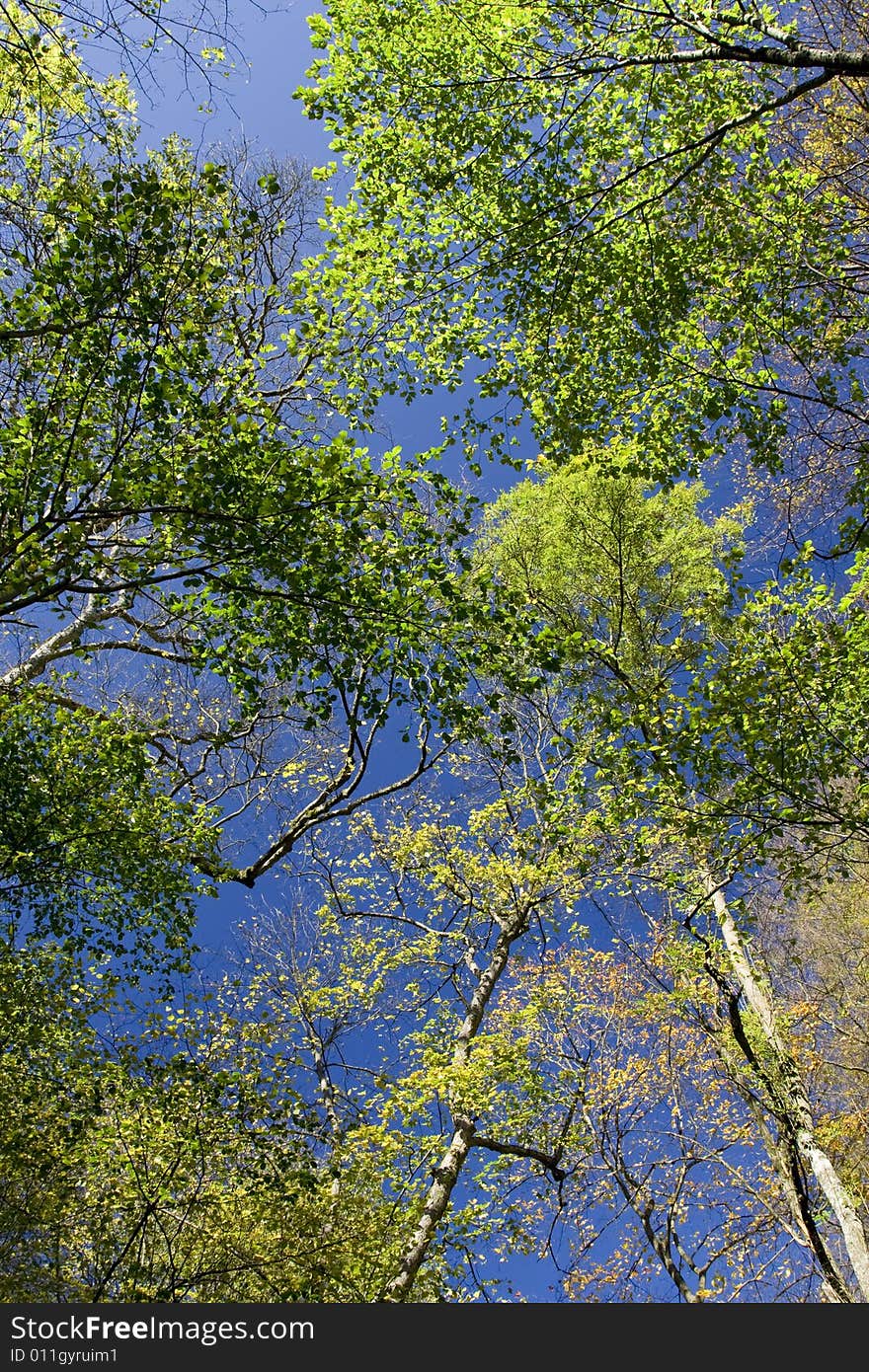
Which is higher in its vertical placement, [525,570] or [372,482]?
[525,570]

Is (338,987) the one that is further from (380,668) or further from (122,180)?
(122,180)

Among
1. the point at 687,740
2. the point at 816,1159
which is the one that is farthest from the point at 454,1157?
the point at 687,740

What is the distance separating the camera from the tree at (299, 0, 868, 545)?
22.2 ft

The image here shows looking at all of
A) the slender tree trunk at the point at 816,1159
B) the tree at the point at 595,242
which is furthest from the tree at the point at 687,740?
the tree at the point at 595,242

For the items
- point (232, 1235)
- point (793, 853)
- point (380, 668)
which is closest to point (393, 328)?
point (380, 668)

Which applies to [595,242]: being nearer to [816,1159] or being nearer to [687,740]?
[687,740]

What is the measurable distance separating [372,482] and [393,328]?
9.09ft

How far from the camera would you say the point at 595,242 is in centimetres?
690

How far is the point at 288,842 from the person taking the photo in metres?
8.66

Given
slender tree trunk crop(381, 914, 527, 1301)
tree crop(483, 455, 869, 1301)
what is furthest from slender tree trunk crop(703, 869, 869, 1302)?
slender tree trunk crop(381, 914, 527, 1301)

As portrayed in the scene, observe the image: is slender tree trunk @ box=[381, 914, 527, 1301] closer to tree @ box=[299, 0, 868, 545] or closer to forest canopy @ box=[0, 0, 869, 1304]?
forest canopy @ box=[0, 0, 869, 1304]

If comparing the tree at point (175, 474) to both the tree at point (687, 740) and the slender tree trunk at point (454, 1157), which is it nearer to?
the tree at point (687, 740)

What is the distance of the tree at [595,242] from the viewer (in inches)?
266

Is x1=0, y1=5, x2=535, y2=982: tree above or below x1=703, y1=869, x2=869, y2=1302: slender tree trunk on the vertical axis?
above
